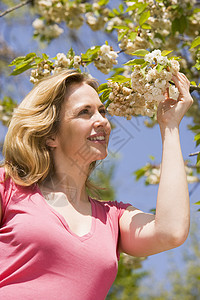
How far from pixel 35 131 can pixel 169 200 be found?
0.61 m

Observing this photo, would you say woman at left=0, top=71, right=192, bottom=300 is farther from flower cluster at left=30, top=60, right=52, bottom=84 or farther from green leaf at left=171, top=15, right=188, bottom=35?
green leaf at left=171, top=15, right=188, bottom=35

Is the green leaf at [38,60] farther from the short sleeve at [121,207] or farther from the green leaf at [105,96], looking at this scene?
the short sleeve at [121,207]

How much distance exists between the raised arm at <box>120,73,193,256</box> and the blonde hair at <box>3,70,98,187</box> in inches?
17.1

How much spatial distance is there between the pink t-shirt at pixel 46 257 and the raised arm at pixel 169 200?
16cm

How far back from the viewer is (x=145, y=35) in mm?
2432

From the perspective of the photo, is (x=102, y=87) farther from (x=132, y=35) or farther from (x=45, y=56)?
(x=132, y=35)

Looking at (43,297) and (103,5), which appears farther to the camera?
(103,5)

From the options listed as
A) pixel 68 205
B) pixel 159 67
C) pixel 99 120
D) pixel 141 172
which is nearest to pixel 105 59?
pixel 99 120

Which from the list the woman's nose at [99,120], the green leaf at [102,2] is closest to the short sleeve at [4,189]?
the woman's nose at [99,120]

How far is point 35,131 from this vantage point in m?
1.70

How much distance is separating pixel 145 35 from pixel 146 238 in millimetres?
1314

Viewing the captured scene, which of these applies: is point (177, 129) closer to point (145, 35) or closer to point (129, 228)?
point (129, 228)

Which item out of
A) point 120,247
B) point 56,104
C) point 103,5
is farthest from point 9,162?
point 103,5

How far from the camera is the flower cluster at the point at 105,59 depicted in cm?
219
